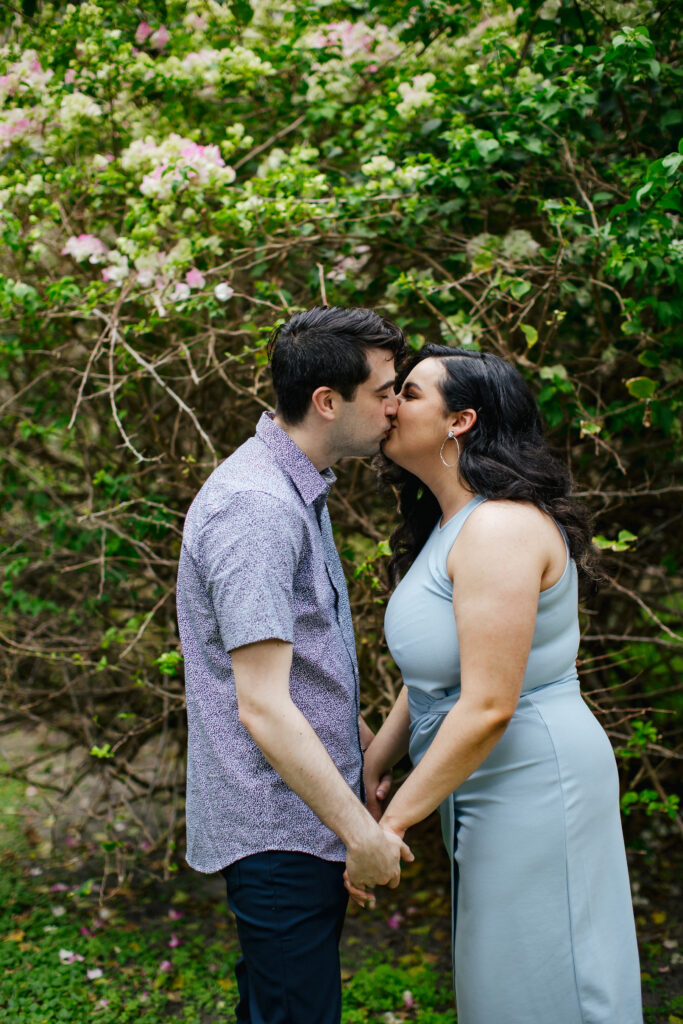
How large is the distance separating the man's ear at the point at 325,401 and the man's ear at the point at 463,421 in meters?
0.28

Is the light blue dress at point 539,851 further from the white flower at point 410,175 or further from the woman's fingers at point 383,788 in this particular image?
the white flower at point 410,175

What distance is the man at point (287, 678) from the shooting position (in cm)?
153

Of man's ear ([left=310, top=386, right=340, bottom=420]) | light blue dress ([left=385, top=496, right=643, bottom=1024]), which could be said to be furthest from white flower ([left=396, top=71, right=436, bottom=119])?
light blue dress ([left=385, top=496, right=643, bottom=1024])

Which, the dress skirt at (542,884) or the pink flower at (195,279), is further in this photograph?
the pink flower at (195,279)

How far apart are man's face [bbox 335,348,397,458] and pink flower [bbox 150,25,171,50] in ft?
6.94

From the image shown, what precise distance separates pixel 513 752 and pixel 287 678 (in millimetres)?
519

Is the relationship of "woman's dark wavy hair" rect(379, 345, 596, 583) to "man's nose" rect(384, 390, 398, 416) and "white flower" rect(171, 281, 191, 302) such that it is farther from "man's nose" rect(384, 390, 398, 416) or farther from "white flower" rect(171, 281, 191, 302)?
"white flower" rect(171, 281, 191, 302)

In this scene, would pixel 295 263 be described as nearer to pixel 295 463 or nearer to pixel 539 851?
pixel 295 463

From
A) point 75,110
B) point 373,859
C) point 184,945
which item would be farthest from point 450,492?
point 184,945

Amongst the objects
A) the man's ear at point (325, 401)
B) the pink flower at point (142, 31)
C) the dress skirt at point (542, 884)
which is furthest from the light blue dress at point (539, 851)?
the pink flower at point (142, 31)

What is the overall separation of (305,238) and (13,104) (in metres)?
1.22

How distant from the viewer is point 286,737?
152 centimetres

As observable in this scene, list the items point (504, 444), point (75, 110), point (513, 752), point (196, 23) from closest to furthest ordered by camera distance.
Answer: point (513, 752) < point (504, 444) < point (75, 110) < point (196, 23)

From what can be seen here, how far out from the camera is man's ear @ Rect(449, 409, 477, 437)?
184 centimetres
